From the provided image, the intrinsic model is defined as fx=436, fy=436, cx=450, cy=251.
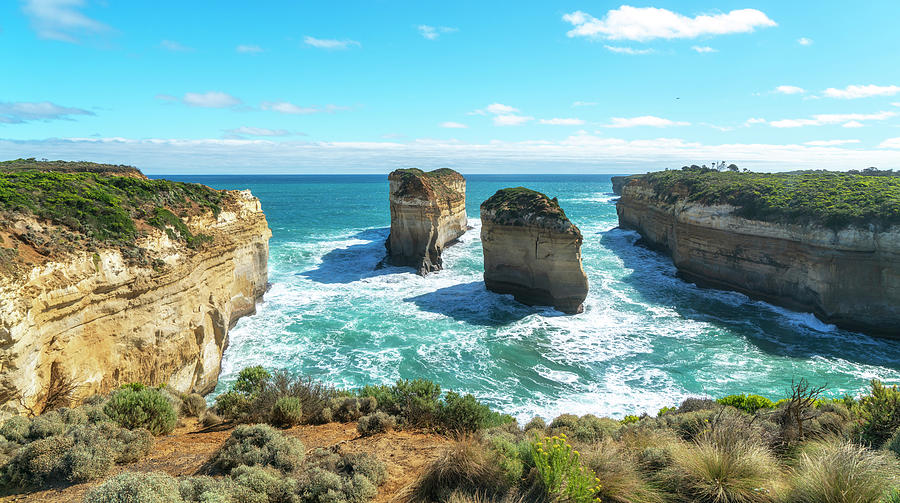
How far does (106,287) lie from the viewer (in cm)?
1064

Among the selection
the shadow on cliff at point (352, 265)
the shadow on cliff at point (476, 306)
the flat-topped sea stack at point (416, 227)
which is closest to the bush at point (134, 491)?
the shadow on cliff at point (476, 306)

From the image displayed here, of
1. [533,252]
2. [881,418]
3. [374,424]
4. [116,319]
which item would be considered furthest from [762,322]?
[116,319]

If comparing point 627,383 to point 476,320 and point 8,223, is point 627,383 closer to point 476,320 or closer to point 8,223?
point 476,320

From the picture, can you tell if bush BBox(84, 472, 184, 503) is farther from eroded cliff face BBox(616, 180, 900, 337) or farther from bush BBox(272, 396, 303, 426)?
eroded cliff face BBox(616, 180, 900, 337)

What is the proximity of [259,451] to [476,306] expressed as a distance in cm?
1895

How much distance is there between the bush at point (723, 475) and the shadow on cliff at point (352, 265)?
2635 centimetres

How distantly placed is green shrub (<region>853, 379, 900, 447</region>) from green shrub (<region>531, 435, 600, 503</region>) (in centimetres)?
560

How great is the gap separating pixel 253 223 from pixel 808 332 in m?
27.1

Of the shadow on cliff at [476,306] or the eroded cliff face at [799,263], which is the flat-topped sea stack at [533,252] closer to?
the shadow on cliff at [476,306]

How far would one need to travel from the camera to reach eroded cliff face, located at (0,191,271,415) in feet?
28.0

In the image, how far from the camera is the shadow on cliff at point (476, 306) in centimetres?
2314

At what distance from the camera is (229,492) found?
205 inches

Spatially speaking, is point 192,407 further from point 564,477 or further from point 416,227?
point 416,227

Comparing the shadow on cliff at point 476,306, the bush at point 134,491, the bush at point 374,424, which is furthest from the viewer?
the shadow on cliff at point 476,306
